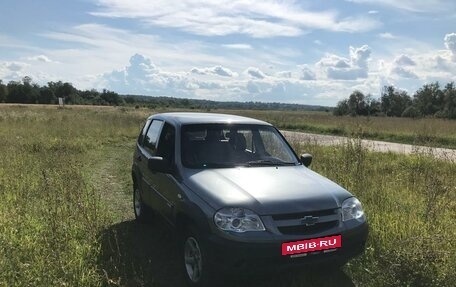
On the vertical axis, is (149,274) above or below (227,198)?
below

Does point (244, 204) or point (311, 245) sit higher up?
point (244, 204)

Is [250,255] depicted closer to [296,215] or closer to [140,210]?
[296,215]

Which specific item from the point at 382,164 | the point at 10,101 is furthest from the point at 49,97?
the point at 382,164

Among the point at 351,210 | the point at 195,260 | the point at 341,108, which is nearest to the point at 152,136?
the point at 195,260

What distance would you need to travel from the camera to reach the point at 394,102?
8775cm

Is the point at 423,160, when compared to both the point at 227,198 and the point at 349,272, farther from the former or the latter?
the point at 227,198

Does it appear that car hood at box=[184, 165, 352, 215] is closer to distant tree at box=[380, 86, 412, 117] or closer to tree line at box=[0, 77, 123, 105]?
distant tree at box=[380, 86, 412, 117]

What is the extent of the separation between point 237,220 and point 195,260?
2.46 feet

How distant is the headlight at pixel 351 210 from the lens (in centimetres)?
416

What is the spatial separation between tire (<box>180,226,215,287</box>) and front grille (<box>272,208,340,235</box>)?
0.71m

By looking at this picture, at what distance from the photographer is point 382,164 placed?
1202cm

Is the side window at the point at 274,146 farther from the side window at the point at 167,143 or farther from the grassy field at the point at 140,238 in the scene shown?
the grassy field at the point at 140,238

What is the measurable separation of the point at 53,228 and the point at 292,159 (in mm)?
3009

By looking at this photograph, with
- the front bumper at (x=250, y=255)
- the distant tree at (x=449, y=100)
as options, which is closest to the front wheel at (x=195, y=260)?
the front bumper at (x=250, y=255)
